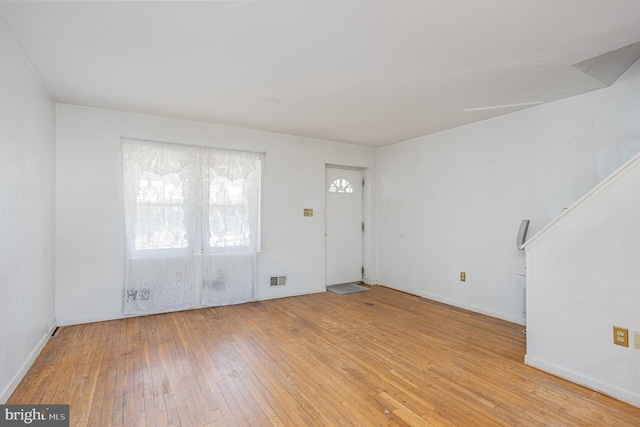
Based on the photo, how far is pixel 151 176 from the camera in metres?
3.85

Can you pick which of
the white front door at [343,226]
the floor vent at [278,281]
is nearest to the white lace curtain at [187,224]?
the floor vent at [278,281]

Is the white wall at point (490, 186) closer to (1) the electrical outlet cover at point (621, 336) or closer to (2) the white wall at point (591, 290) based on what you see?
(2) the white wall at point (591, 290)

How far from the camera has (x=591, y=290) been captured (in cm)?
234

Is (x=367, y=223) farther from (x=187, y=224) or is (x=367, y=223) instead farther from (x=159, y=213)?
(x=159, y=213)

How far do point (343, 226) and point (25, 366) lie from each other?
4.23 metres

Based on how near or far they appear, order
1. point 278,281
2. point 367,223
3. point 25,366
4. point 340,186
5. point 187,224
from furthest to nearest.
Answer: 1. point 367,223
2. point 340,186
3. point 278,281
4. point 187,224
5. point 25,366

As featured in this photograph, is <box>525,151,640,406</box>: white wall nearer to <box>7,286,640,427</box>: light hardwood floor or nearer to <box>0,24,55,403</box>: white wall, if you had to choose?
<box>7,286,640,427</box>: light hardwood floor

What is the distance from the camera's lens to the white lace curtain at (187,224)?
3773mm

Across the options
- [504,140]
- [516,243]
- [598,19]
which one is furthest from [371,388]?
[504,140]

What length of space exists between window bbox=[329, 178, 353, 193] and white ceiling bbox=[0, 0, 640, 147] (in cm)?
189

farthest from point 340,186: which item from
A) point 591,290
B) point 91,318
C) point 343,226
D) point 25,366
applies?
point 25,366

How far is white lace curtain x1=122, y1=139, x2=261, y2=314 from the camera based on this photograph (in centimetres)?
377

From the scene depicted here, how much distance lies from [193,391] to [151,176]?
2.65 meters
